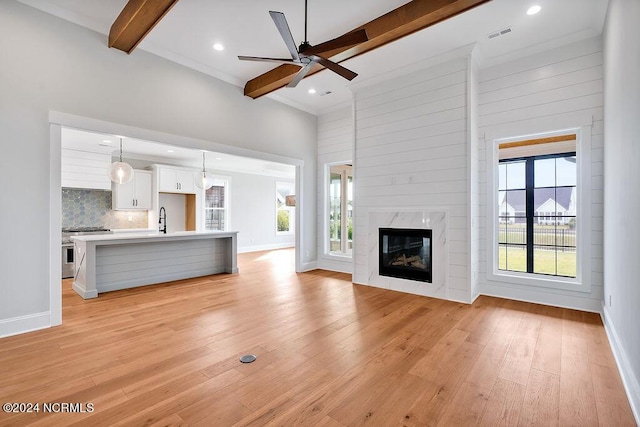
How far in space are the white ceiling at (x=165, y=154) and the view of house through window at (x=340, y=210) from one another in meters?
1.54

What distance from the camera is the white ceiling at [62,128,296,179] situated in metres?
6.30

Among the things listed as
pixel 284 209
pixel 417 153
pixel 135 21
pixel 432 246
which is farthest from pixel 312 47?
pixel 284 209

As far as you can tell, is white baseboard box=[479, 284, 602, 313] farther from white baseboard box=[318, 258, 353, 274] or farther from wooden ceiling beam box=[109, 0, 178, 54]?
wooden ceiling beam box=[109, 0, 178, 54]

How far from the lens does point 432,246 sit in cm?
432

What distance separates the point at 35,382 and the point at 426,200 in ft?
14.7

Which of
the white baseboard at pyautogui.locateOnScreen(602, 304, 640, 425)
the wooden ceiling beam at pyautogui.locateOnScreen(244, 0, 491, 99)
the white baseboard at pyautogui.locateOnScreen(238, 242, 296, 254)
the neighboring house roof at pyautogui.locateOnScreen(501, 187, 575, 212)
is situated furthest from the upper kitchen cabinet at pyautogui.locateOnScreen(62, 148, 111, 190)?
the white baseboard at pyautogui.locateOnScreen(602, 304, 640, 425)

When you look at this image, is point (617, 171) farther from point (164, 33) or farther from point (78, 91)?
point (78, 91)

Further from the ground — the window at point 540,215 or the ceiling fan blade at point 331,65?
the ceiling fan blade at point 331,65

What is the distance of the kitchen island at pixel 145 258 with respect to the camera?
442cm

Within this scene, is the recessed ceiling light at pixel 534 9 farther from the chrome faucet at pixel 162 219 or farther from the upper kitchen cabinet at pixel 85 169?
the chrome faucet at pixel 162 219

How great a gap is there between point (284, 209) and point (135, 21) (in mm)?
8494

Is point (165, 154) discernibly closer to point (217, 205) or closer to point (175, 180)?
point (175, 180)

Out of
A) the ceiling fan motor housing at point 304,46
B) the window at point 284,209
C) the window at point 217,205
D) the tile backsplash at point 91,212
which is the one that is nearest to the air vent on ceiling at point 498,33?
the ceiling fan motor housing at point 304,46

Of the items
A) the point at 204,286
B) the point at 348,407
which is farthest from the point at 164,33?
the point at 348,407
